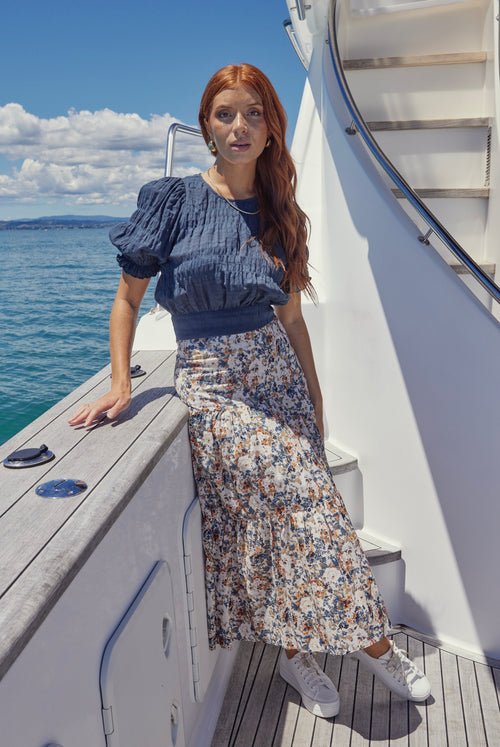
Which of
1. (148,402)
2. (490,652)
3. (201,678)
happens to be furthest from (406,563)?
(148,402)

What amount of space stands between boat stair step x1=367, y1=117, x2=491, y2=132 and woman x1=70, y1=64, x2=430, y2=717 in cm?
156

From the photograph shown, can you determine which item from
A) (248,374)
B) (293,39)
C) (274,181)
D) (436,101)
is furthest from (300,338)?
(293,39)

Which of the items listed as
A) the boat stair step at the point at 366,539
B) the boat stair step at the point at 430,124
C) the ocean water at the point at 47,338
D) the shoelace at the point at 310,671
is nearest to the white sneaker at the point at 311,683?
the shoelace at the point at 310,671

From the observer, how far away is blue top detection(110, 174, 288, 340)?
1432mm

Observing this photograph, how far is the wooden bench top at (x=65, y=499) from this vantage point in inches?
30.8

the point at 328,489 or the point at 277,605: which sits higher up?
the point at 328,489

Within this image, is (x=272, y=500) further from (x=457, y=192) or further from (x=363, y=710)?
(x=457, y=192)

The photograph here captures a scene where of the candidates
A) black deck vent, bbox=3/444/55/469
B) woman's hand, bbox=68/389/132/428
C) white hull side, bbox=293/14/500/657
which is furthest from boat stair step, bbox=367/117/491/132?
black deck vent, bbox=3/444/55/469

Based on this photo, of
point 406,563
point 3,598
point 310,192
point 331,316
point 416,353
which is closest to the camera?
point 3,598

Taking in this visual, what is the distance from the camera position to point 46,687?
2.64ft

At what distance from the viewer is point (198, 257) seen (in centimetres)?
143

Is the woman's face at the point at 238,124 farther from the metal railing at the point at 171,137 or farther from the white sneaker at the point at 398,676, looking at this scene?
the metal railing at the point at 171,137

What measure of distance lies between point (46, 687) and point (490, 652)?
1.69m

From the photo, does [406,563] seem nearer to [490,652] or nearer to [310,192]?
[490,652]
